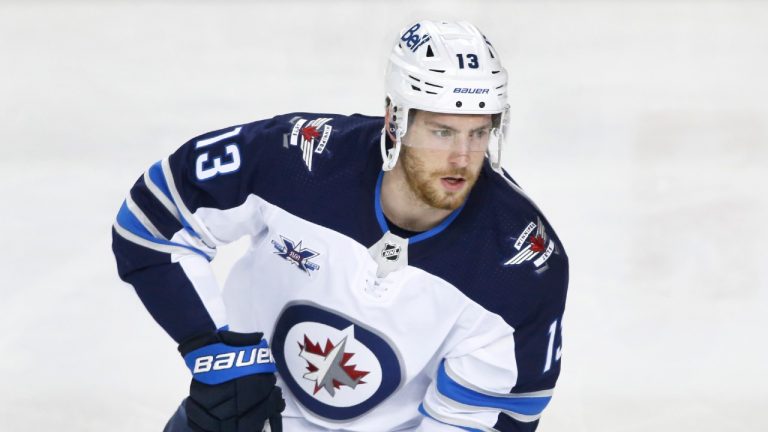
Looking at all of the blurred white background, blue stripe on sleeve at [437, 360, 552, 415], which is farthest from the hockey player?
the blurred white background

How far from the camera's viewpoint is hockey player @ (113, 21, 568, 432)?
323cm

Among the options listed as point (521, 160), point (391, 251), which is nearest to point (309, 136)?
point (391, 251)

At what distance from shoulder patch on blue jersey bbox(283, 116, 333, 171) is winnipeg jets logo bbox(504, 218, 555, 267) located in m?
0.48

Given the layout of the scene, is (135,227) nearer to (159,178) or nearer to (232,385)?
(159,178)

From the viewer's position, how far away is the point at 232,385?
10.8 feet

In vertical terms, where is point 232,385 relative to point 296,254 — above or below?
below

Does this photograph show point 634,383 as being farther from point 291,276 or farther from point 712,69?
point 712,69

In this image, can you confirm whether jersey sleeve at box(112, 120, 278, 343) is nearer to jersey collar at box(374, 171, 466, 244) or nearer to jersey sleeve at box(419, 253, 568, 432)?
jersey collar at box(374, 171, 466, 244)

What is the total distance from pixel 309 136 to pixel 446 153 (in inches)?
14.5

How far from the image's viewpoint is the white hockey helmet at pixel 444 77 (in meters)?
3.13

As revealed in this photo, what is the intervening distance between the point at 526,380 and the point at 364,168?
22.9 inches

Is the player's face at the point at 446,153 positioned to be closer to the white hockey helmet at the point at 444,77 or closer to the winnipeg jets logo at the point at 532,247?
the white hockey helmet at the point at 444,77

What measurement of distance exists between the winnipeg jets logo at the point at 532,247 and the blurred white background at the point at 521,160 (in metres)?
1.10

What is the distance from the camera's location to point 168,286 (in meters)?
3.45
